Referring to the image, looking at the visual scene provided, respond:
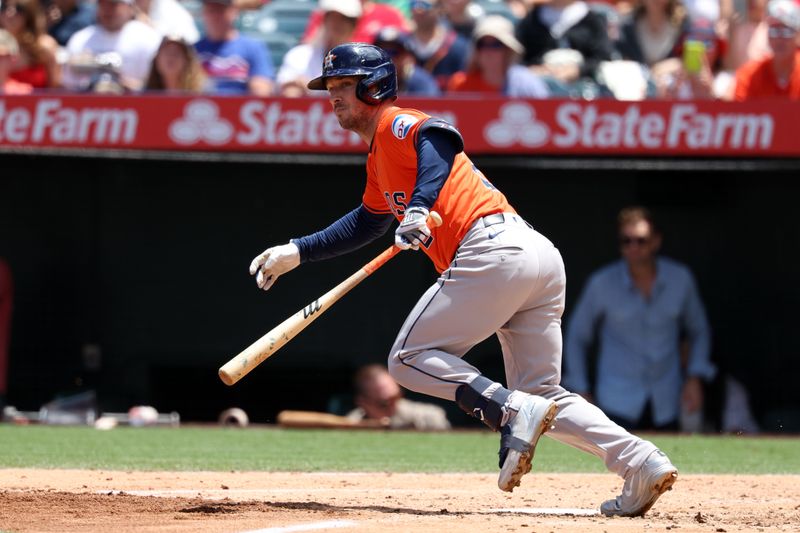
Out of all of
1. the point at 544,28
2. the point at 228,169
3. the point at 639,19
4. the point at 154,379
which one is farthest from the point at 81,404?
the point at 639,19

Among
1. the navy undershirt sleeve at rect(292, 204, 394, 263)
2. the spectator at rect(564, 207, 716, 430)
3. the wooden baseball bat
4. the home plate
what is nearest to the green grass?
the spectator at rect(564, 207, 716, 430)

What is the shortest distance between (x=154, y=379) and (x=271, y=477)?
3804 millimetres

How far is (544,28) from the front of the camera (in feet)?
33.4

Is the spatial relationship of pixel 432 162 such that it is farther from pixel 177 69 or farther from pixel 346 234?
pixel 177 69

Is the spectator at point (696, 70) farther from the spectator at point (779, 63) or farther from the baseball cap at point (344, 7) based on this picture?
the baseball cap at point (344, 7)

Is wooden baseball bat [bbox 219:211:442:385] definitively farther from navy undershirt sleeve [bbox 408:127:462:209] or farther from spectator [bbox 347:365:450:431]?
spectator [bbox 347:365:450:431]

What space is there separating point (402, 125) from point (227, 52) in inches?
216

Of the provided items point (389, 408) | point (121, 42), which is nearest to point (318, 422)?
point (389, 408)

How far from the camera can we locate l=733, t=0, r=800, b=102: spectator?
28.9 ft

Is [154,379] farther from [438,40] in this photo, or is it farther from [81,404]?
[438,40]

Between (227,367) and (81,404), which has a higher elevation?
(227,367)

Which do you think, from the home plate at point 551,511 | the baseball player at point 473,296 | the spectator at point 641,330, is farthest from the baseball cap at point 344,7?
the home plate at point 551,511

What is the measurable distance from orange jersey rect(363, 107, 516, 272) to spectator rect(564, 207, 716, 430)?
14.4 feet

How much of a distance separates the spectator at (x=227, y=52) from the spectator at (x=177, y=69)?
1.63ft
